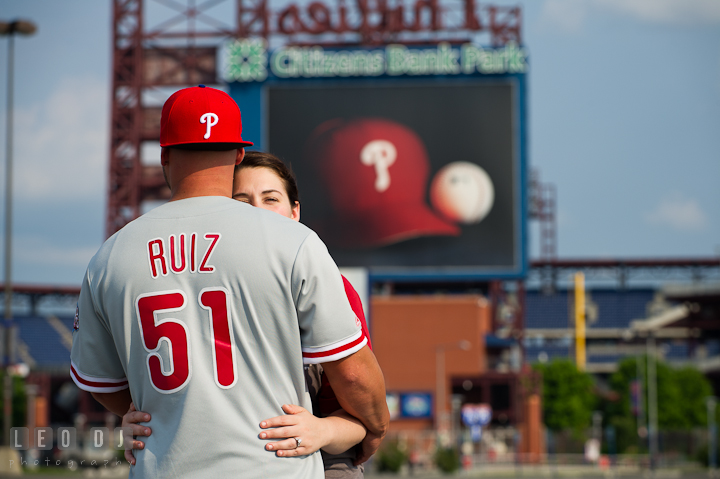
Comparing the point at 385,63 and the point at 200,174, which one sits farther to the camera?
the point at 385,63

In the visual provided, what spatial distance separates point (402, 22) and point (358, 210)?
535 inches

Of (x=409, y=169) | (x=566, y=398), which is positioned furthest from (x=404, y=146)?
(x=566, y=398)

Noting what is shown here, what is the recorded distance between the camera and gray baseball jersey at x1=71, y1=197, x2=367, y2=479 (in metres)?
2.34

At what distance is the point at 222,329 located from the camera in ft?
7.75

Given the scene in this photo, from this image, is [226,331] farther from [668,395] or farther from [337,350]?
[668,395]

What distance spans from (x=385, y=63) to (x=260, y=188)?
133 ft

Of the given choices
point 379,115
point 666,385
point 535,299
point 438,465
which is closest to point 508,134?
point 379,115

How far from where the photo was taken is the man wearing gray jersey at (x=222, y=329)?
234cm

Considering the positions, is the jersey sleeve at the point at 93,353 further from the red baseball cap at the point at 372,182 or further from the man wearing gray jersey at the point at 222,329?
the red baseball cap at the point at 372,182

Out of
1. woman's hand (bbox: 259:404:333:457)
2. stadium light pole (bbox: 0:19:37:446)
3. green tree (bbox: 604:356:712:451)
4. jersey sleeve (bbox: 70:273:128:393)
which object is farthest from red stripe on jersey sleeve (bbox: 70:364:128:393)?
green tree (bbox: 604:356:712:451)

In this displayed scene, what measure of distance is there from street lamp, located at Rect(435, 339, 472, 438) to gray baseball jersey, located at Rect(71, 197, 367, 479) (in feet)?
163

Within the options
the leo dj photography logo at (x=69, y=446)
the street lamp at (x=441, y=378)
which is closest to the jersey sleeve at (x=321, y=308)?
the leo dj photography logo at (x=69, y=446)

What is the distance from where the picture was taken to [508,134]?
41.9 metres

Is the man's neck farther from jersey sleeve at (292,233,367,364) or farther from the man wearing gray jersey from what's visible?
jersey sleeve at (292,233,367,364)
